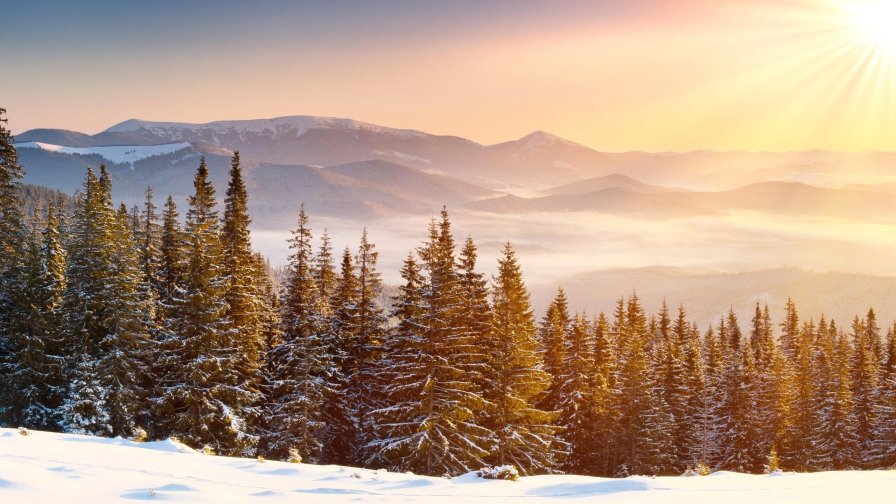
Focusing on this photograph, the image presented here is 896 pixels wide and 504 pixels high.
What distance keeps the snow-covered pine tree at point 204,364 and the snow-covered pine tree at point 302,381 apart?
260 cm

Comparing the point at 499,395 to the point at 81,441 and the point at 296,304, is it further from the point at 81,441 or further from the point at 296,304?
the point at 81,441

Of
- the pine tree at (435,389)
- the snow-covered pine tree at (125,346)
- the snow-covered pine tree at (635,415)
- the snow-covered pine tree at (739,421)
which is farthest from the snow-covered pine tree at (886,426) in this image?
the snow-covered pine tree at (125,346)

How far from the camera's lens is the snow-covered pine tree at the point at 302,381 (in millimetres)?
35938

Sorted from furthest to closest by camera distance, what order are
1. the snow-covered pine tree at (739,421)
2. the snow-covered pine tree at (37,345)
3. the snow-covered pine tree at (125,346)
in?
the snow-covered pine tree at (739,421) → the snow-covered pine tree at (37,345) → the snow-covered pine tree at (125,346)

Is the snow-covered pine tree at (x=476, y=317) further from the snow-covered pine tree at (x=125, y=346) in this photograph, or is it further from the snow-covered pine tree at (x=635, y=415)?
the snow-covered pine tree at (x=125, y=346)

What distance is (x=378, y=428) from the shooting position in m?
33.7

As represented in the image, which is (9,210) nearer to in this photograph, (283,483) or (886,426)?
(283,483)

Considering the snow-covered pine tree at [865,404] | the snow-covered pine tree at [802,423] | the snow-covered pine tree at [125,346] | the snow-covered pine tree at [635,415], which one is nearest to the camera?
the snow-covered pine tree at [125,346]

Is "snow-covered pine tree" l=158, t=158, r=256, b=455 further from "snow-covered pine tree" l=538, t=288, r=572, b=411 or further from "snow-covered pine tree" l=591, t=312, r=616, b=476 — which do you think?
"snow-covered pine tree" l=591, t=312, r=616, b=476

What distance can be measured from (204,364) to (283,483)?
22.0 meters

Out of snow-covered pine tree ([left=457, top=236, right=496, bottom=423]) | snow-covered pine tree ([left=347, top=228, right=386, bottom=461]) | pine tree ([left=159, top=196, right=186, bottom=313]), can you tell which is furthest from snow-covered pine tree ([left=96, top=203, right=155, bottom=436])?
snow-covered pine tree ([left=457, top=236, right=496, bottom=423])

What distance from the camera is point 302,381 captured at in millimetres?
36875

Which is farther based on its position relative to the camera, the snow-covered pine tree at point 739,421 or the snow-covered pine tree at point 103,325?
the snow-covered pine tree at point 739,421

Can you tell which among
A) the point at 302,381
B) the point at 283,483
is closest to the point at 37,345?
the point at 302,381
